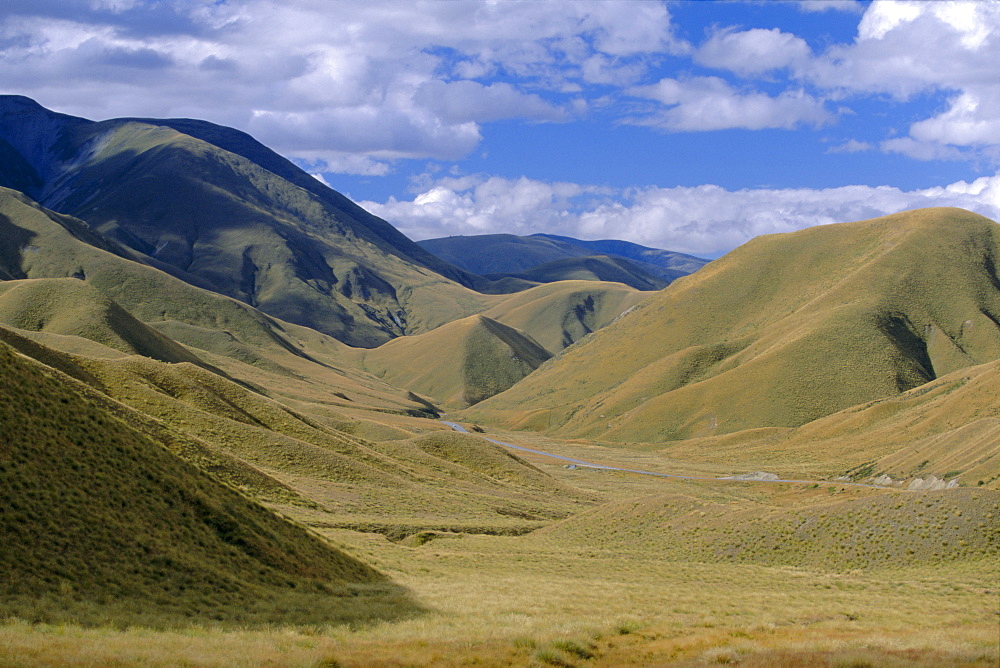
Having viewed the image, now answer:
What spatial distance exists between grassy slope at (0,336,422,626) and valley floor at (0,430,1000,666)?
93.8 inches

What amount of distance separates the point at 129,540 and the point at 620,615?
16297 mm

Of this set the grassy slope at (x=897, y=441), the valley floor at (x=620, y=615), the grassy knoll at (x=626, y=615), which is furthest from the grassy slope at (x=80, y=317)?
the grassy slope at (x=897, y=441)

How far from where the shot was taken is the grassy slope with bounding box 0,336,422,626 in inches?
953

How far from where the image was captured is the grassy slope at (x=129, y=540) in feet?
79.5

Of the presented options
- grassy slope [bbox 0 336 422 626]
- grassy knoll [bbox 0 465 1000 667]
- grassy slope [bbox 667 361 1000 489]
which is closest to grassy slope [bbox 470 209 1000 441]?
grassy slope [bbox 667 361 1000 489]

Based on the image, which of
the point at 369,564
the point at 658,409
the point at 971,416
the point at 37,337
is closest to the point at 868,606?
the point at 369,564

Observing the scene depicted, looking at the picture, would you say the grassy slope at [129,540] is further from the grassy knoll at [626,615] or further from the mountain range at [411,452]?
the grassy knoll at [626,615]

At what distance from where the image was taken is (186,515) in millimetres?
32375

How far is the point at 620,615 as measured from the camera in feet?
93.0

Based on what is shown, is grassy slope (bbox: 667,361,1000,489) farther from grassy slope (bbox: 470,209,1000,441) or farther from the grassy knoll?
the grassy knoll

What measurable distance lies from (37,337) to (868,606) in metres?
86.1

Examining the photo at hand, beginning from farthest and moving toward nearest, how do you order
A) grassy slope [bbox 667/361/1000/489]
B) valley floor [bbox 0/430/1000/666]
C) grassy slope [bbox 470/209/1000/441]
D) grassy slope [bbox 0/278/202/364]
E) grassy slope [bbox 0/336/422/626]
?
grassy slope [bbox 470/209/1000/441]
grassy slope [bbox 0/278/202/364]
grassy slope [bbox 667/361/1000/489]
grassy slope [bbox 0/336/422/626]
valley floor [bbox 0/430/1000/666]

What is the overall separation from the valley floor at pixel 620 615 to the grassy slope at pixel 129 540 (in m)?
2.38

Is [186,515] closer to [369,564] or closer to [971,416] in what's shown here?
[369,564]
